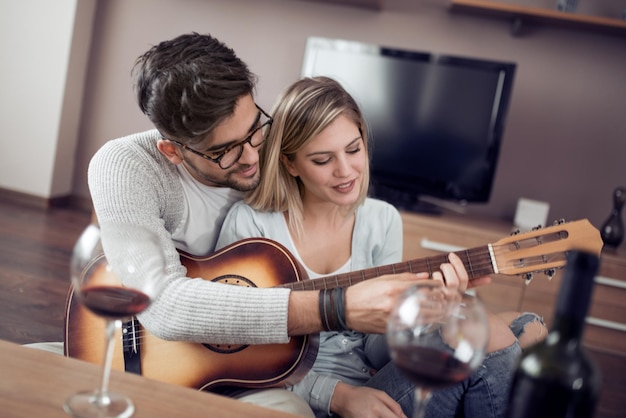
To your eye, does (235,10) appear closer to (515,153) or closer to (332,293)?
(515,153)

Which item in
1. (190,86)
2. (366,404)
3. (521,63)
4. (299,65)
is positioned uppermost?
(521,63)

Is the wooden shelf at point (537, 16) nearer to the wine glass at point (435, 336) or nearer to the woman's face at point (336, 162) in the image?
the woman's face at point (336, 162)

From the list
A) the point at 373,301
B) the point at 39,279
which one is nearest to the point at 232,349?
the point at 373,301

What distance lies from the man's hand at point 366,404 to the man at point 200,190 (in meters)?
0.10

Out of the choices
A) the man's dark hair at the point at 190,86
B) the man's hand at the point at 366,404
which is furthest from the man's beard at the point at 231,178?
the man's hand at the point at 366,404

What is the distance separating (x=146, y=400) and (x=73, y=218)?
3179 mm

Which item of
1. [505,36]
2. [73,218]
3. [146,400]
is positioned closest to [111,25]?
[73,218]

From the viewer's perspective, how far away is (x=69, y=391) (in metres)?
0.82

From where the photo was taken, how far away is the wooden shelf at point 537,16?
10.6ft

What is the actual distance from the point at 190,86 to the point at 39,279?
172 centimetres

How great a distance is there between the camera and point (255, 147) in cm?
147

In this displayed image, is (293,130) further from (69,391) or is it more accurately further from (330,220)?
(69,391)

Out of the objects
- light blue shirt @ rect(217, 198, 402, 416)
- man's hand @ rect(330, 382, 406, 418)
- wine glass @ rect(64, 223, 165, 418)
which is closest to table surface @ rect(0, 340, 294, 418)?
wine glass @ rect(64, 223, 165, 418)

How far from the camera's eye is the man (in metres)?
1.18
